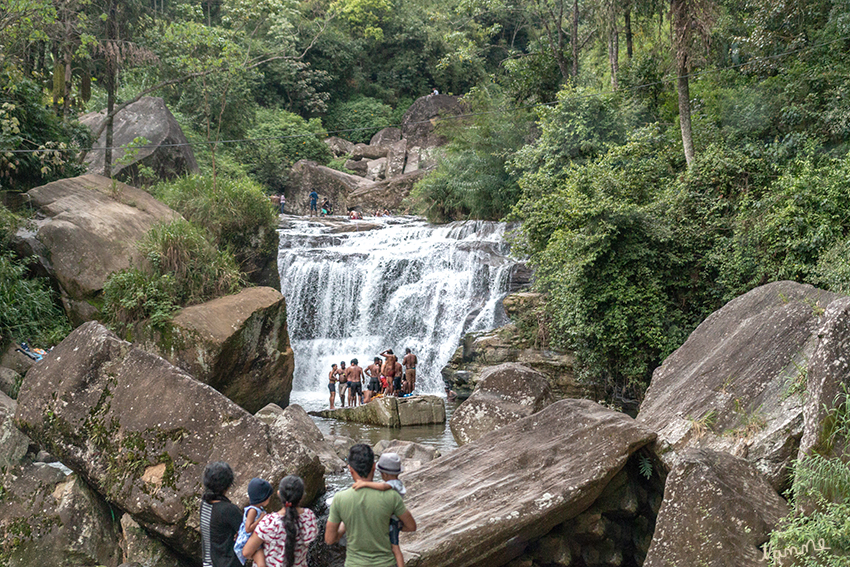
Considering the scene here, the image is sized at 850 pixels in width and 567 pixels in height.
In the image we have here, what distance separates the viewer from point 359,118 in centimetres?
4228

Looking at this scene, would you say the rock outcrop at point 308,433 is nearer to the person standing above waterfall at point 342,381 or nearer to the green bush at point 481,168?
the person standing above waterfall at point 342,381

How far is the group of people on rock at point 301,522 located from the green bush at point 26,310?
33.9 feet

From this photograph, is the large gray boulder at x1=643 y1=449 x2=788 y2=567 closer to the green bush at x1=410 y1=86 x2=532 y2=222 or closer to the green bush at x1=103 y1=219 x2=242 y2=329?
the green bush at x1=103 y1=219 x2=242 y2=329

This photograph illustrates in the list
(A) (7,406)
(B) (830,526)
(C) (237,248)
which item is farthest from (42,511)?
(C) (237,248)

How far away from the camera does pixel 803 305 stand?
6734mm

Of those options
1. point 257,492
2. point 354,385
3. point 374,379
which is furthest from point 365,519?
point 374,379

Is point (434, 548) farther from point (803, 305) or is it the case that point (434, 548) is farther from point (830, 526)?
point (803, 305)

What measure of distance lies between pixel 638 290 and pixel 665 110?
9.75 meters

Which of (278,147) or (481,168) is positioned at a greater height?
(481,168)

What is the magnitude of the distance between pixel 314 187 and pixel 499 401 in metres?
26.6

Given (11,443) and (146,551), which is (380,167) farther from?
(146,551)

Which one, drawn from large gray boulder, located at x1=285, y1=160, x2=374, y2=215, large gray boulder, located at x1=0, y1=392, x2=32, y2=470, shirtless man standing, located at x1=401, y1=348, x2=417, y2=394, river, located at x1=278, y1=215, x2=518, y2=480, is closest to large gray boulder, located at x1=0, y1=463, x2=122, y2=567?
large gray boulder, located at x1=0, y1=392, x2=32, y2=470

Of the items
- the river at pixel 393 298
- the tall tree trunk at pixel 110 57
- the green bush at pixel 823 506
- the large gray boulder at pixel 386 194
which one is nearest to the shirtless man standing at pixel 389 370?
the river at pixel 393 298

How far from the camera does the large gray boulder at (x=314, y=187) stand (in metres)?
34.3
